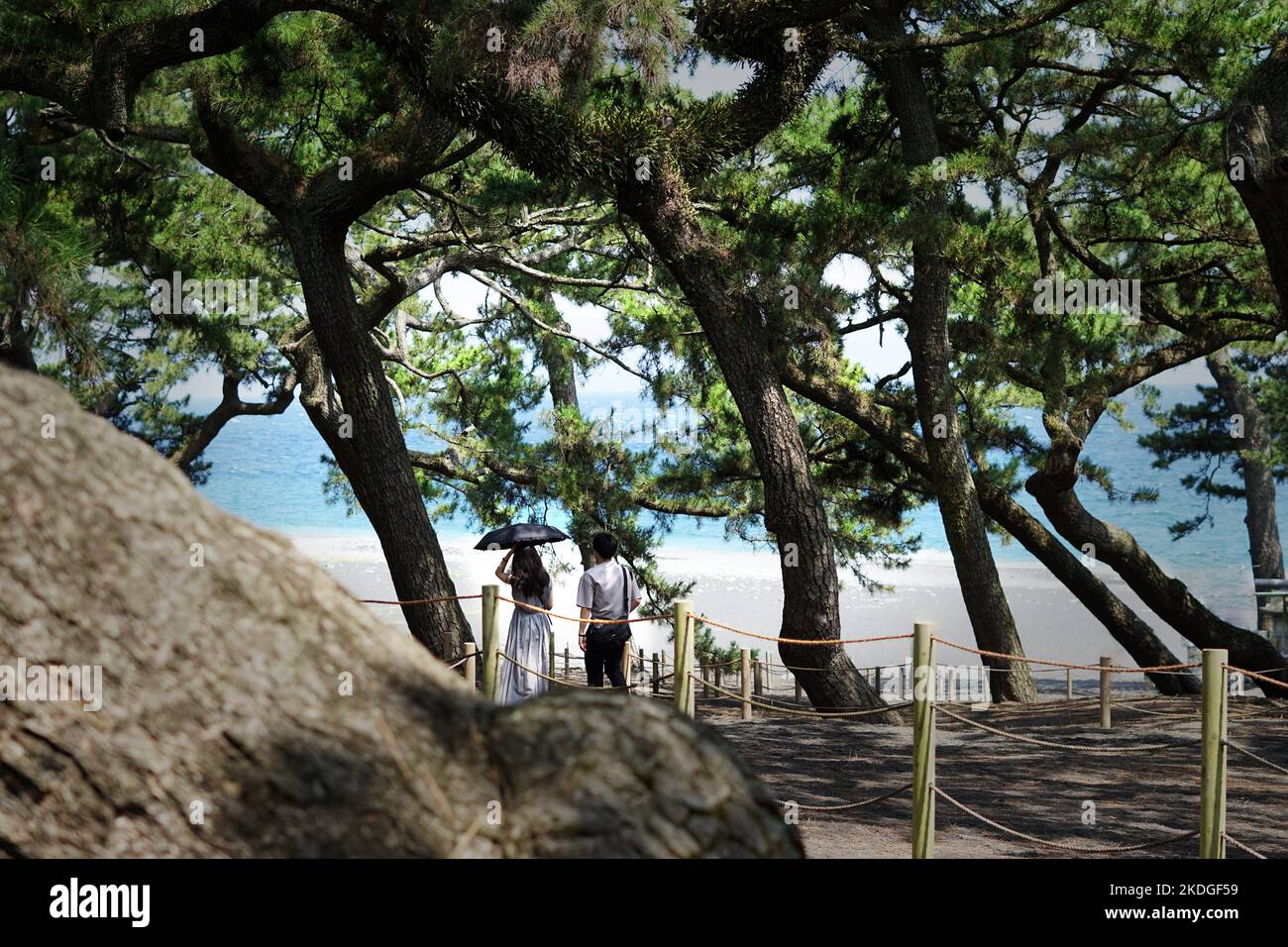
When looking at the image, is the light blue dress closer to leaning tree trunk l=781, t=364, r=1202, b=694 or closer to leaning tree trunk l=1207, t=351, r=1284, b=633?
leaning tree trunk l=781, t=364, r=1202, b=694

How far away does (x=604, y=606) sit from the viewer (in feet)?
27.0

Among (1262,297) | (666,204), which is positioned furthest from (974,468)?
(666,204)

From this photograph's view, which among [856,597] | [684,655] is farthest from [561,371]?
[856,597]

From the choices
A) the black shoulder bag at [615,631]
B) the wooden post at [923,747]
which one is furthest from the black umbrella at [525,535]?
the wooden post at [923,747]

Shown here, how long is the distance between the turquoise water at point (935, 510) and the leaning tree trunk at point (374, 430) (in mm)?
31990

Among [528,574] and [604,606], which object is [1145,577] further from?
[528,574]

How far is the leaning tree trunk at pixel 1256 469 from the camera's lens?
75.3 feet

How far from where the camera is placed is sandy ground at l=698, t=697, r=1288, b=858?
20.1ft

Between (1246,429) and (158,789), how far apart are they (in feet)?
79.3

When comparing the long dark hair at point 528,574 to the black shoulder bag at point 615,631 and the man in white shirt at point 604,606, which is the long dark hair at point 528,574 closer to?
the man in white shirt at point 604,606

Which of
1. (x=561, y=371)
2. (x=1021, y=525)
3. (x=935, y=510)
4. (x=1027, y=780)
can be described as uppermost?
(x=935, y=510)

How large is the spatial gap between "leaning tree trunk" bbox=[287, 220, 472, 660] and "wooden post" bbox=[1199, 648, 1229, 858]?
629 centimetres

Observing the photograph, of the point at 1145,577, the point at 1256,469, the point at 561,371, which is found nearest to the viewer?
the point at 1145,577

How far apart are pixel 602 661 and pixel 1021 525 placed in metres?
6.91
